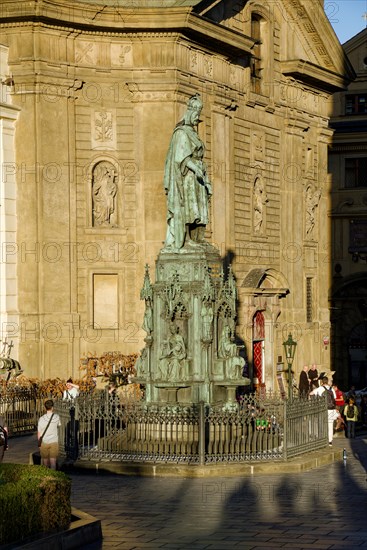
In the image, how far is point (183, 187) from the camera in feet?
90.8

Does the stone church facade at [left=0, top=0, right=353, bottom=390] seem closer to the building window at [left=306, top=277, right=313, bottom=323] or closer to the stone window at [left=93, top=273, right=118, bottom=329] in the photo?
the stone window at [left=93, top=273, right=118, bottom=329]

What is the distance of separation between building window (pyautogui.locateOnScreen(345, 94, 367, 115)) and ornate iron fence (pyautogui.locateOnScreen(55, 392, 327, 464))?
43935 mm

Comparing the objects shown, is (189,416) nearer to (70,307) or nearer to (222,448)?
(222,448)

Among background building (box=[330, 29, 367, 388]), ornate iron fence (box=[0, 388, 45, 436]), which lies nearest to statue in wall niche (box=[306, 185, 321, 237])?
background building (box=[330, 29, 367, 388])

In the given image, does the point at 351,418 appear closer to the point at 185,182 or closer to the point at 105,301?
the point at 185,182

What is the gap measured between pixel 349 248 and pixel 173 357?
41398mm

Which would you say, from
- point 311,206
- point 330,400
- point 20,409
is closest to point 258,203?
point 311,206

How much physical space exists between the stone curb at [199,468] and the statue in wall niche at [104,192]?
17956 mm

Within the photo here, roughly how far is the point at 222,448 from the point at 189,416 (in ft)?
2.71

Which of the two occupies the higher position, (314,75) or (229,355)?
(314,75)

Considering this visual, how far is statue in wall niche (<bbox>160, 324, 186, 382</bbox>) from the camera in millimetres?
27047

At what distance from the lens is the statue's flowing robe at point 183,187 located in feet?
90.3

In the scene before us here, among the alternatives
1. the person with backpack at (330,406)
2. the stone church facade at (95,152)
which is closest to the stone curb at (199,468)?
the person with backpack at (330,406)

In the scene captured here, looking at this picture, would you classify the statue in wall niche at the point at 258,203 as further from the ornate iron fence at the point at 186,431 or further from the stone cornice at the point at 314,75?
the ornate iron fence at the point at 186,431
